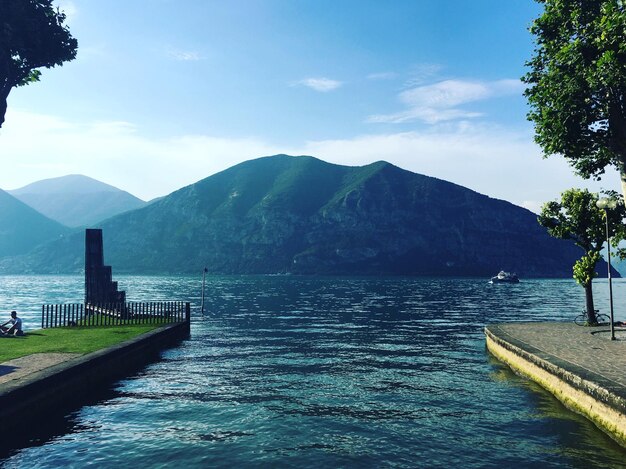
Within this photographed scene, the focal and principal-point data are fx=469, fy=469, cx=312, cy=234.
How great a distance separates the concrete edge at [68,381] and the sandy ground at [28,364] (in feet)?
1.46

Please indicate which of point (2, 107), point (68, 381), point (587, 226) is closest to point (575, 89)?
point (587, 226)

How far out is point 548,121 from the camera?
77.2ft

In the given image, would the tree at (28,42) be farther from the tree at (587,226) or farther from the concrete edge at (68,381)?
the tree at (587,226)

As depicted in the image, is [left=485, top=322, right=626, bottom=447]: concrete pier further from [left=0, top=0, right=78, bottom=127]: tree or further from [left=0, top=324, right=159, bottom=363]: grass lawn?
[left=0, top=0, right=78, bottom=127]: tree

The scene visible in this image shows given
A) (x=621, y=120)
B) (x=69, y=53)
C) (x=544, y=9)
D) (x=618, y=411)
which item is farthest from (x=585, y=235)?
(x=69, y=53)

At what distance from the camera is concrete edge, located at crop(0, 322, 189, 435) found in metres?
13.5

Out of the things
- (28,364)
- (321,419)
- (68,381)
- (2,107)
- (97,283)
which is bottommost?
(321,419)

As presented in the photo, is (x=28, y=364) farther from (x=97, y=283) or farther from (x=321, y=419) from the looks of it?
(x=97, y=283)

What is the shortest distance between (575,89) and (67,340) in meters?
27.6

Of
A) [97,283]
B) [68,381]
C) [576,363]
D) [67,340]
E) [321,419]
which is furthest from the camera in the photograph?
[97,283]

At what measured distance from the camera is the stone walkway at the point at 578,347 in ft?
49.9

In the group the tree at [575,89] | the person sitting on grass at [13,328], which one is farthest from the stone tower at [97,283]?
the tree at [575,89]

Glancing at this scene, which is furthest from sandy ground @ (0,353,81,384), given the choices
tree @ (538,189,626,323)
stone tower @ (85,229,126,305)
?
tree @ (538,189,626,323)

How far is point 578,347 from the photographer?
21.2 metres
